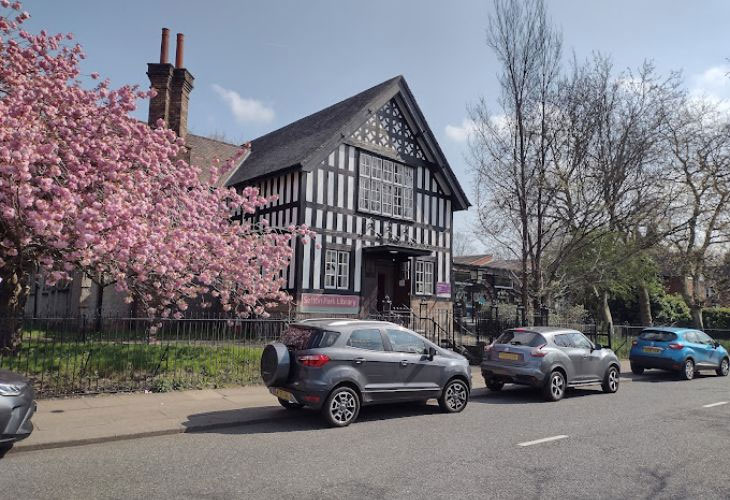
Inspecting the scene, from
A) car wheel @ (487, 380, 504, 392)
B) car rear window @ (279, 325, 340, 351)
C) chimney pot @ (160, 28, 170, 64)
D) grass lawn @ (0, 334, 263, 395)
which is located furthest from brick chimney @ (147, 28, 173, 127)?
car wheel @ (487, 380, 504, 392)

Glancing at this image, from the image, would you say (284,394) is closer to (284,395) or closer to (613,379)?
(284,395)

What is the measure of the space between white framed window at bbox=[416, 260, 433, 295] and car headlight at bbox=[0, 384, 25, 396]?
16.1m

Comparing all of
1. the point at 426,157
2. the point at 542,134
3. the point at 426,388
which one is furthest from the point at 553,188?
the point at 426,388

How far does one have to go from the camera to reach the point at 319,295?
18.1 m

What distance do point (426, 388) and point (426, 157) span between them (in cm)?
1455

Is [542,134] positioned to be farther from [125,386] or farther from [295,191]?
[125,386]

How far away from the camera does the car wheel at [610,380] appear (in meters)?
12.2

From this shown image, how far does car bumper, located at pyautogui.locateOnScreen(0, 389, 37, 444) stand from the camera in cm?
567

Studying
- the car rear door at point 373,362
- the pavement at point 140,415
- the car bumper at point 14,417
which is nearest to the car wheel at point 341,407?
the car rear door at point 373,362

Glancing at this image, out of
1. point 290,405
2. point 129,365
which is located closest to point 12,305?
point 129,365

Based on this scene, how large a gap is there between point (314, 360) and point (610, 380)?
26.0 feet

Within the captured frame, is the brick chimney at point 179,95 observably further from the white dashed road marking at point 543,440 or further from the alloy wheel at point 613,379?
the white dashed road marking at point 543,440

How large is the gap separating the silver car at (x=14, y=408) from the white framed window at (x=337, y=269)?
12587 millimetres

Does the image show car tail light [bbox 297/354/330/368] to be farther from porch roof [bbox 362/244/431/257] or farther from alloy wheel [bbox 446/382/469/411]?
porch roof [bbox 362/244/431/257]
